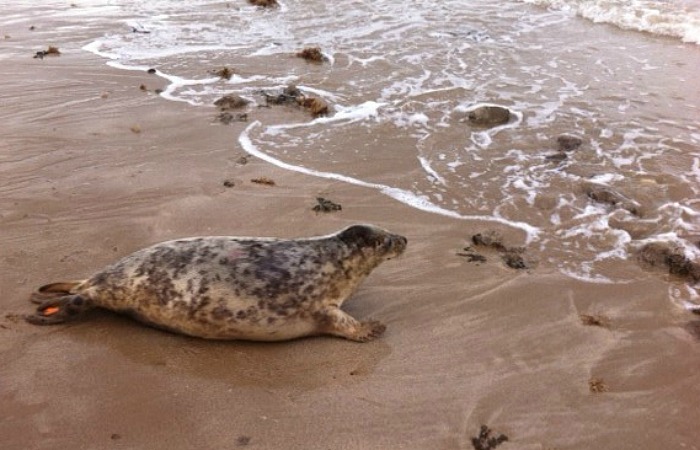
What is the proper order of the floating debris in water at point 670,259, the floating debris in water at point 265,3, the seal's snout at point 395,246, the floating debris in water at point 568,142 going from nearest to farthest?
the seal's snout at point 395,246 → the floating debris in water at point 670,259 → the floating debris in water at point 568,142 → the floating debris in water at point 265,3

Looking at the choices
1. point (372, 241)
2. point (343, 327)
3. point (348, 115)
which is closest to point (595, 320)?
point (372, 241)

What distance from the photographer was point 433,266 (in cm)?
448

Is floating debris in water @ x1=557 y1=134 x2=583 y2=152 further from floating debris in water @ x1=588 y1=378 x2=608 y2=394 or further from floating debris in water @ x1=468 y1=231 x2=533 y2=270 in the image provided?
floating debris in water @ x1=588 y1=378 x2=608 y2=394

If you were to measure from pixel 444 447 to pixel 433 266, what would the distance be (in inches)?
68.7

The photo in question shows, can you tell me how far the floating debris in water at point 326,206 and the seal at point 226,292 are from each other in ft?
4.10

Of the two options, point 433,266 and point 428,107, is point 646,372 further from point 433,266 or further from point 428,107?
point 428,107

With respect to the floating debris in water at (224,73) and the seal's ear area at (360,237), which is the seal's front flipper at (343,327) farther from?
the floating debris in water at (224,73)

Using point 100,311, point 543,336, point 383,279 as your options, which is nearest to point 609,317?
point 543,336

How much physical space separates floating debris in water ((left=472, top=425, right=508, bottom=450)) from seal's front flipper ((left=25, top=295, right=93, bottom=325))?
7.77ft

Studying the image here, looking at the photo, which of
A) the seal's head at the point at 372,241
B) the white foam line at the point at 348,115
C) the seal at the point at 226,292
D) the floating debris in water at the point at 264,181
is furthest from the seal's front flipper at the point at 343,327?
the white foam line at the point at 348,115

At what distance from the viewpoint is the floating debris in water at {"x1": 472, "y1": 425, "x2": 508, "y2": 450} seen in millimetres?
2912

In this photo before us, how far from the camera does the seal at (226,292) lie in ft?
11.6

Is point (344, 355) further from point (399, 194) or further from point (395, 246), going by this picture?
point (399, 194)

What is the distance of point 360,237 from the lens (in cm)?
402
